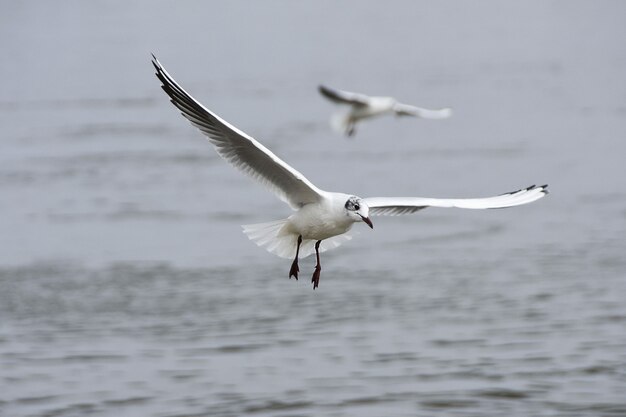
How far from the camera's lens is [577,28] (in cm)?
3553

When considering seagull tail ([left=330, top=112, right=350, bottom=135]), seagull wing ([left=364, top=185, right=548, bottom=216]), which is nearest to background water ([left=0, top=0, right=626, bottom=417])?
seagull tail ([left=330, top=112, right=350, bottom=135])

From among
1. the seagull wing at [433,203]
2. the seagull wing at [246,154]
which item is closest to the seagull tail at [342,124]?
the seagull wing at [433,203]

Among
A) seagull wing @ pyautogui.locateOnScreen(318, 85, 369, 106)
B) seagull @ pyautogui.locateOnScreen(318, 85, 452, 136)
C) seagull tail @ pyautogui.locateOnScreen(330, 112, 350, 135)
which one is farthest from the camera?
seagull tail @ pyautogui.locateOnScreen(330, 112, 350, 135)

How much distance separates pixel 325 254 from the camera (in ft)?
56.0

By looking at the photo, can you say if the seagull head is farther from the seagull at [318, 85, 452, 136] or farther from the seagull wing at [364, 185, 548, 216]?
the seagull at [318, 85, 452, 136]

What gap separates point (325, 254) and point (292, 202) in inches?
260

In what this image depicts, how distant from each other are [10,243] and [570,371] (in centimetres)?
852

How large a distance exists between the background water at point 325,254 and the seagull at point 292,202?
7.72ft

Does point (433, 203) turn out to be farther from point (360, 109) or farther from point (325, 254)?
point (325, 254)

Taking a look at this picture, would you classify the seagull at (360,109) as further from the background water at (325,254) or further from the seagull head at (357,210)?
the seagull head at (357,210)

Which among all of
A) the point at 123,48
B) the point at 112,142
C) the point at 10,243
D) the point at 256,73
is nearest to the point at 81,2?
the point at 123,48

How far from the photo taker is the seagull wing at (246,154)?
977 centimetres

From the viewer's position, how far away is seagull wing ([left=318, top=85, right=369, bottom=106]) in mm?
13398

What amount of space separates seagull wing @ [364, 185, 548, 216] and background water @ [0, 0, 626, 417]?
219cm
